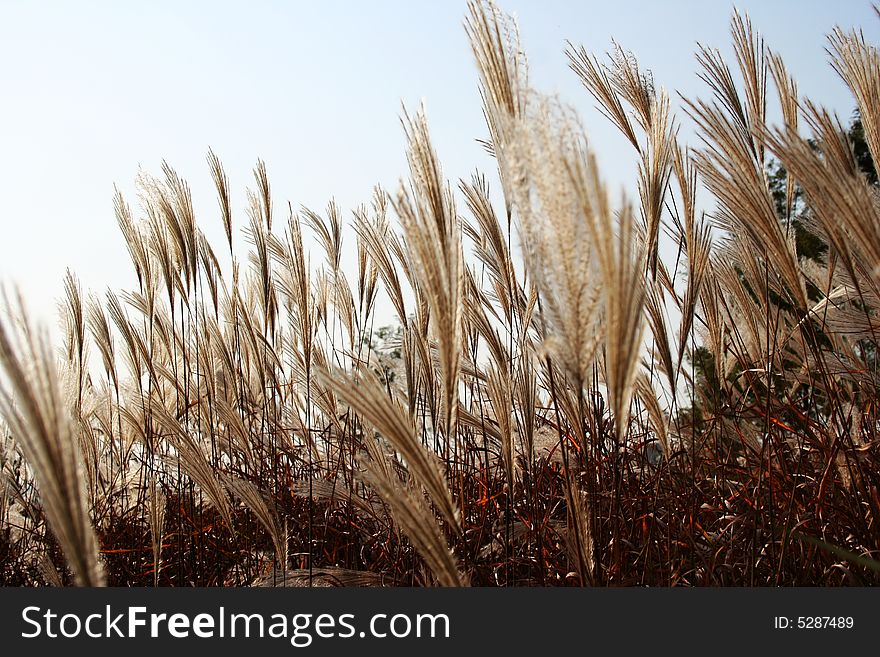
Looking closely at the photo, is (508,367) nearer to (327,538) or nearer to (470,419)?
(470,419)

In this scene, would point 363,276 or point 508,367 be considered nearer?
point 508,367

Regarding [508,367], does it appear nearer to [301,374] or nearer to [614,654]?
[614,654]

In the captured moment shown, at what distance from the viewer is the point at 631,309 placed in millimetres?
1038

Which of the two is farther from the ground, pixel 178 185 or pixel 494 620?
pixel 178 185

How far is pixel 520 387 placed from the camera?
8.00 feet

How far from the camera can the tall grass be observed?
1118 mm

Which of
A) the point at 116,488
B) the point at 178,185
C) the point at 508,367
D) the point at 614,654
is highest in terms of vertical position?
the point at 178,185

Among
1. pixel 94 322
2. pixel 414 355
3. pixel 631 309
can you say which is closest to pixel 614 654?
pixel 631 309

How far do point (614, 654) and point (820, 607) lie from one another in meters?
0.54

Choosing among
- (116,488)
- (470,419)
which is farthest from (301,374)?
(116,488)

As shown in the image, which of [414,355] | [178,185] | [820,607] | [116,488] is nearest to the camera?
[820,607]

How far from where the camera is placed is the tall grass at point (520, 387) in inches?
44.0

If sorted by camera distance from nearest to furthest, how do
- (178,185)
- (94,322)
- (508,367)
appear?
1. (508,367)
2. (178,185)
3. (94,322)

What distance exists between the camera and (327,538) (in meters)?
3.24
